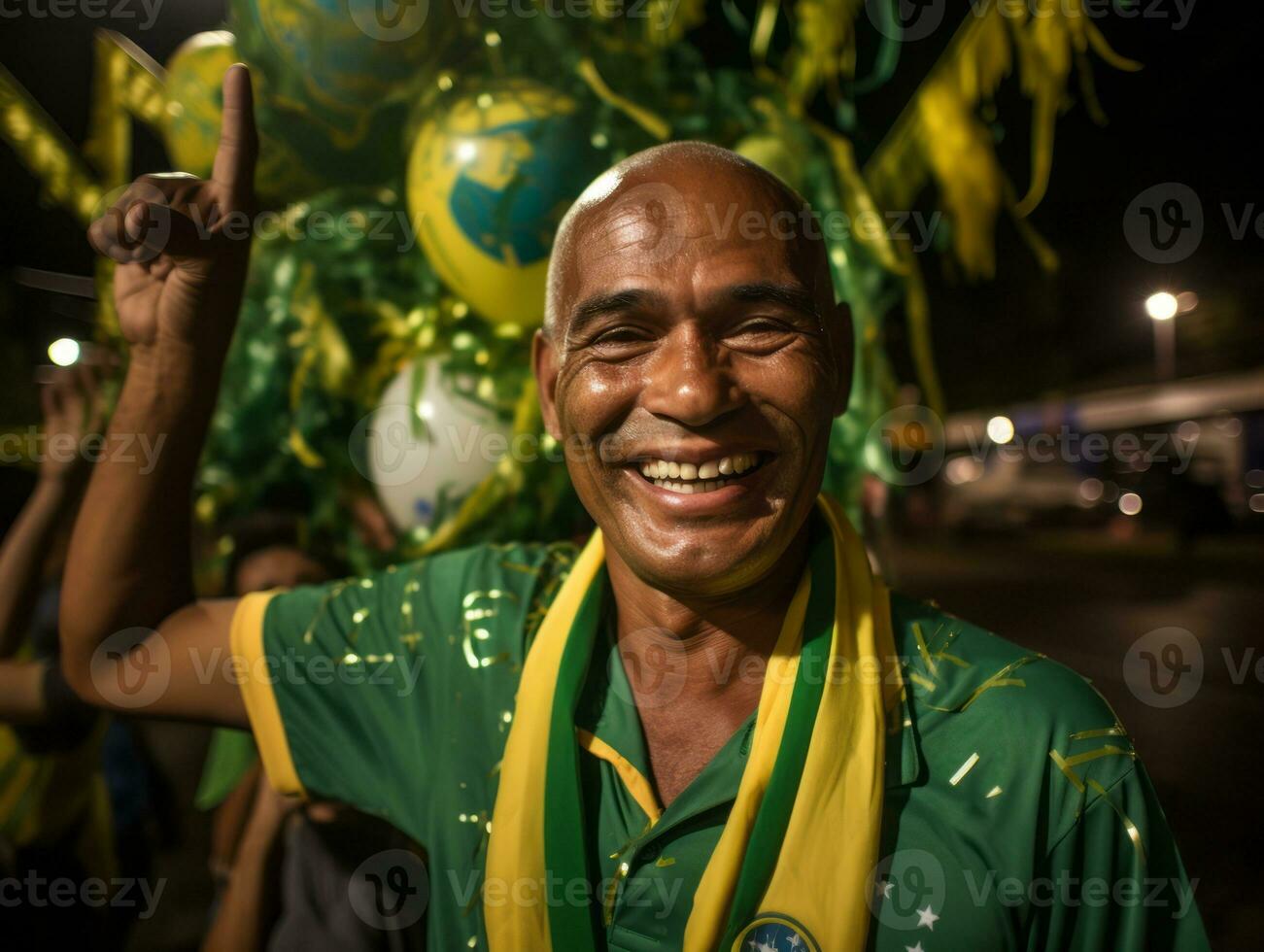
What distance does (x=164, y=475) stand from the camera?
1.28 meters

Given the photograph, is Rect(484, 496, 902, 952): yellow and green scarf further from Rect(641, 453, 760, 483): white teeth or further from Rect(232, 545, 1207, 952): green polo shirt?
Rect(641, 453, 760, 483): white teeth

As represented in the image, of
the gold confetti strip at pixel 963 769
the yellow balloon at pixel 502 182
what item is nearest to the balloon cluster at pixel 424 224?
the yellow balloon at pixel 502 182

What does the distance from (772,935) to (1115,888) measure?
420mm

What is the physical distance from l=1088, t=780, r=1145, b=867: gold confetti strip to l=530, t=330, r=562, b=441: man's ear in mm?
865

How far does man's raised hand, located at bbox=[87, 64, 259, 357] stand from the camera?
116 cm

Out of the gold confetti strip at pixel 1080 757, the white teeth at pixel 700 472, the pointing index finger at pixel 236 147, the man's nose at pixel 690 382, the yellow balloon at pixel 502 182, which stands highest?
the yellow balloon at pixel 502 182

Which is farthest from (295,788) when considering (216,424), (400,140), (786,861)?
(400,140)

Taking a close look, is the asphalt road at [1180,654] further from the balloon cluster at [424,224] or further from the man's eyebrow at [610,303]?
the man's eyebrow at [610,303]

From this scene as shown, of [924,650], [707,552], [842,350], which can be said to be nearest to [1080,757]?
[924,650]

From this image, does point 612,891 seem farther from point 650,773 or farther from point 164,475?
point 164,475

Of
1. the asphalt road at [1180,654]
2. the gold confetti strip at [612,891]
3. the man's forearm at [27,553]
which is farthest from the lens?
the asphalt road at [1180,654]

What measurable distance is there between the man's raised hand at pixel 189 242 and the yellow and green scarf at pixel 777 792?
2.41 feet

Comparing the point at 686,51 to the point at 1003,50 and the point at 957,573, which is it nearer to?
the point at 1003,50

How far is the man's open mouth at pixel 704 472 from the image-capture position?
3.64ft
